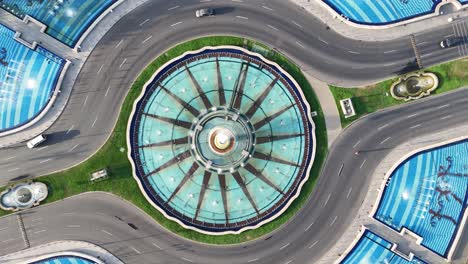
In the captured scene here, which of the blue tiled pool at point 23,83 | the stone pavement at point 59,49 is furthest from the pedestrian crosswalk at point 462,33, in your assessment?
the blue tiled pool at point 23,83

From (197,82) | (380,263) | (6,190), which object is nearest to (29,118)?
(6,190)

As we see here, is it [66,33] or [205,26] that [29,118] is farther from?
[205,26]

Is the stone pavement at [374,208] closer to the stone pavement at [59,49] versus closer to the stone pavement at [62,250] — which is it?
A: the stone pavement at [62,250]

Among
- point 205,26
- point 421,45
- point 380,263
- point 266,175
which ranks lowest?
point 380,263

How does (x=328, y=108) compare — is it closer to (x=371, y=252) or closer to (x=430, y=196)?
(x=430, y=196)

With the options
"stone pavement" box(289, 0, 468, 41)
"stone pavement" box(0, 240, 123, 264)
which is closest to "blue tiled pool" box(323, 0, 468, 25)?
"stone pavement" box(289, 0, 468, 41)

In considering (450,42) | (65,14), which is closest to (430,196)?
(450,42)
